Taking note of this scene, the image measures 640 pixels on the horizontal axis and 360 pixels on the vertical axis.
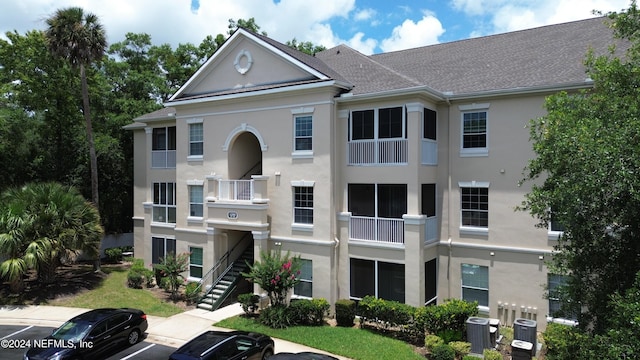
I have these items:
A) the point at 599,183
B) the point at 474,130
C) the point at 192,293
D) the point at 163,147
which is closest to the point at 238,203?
the point at 192,293

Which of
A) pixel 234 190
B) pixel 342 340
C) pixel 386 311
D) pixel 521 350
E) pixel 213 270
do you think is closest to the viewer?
pixel 521 350

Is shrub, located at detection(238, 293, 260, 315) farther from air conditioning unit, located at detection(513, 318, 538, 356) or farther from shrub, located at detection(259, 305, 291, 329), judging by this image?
air conditioning unit, located at detection(513, 318, 538, 356)

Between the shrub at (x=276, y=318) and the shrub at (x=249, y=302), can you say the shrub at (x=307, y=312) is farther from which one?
the shrub at (x=249, y=302)

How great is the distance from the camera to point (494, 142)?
17906mm

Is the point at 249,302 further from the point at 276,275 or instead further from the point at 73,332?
the point at 73,332

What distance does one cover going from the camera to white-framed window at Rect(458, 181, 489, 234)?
18219mm

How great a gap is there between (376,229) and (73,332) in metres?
11.6

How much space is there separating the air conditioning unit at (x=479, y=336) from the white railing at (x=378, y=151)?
6593mm

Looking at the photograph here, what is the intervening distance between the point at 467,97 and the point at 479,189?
150 inches

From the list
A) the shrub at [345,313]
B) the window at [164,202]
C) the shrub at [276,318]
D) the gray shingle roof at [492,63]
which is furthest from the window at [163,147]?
the shrub at [345,313]

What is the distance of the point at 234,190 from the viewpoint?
846 inches

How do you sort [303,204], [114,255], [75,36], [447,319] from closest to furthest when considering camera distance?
[447,319], [303,204], [75,36], [114,255]

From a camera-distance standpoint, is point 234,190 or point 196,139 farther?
point 196,139

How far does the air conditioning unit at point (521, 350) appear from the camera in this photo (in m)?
13.9
